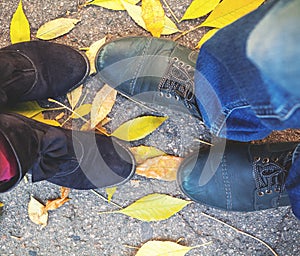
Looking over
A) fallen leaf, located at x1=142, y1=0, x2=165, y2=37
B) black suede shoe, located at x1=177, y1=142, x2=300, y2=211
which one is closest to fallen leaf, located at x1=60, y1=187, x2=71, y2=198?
black suede shoe, located at x1=177, y1=142, x2=300, y2=211

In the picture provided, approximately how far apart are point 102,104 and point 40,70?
0.16 m

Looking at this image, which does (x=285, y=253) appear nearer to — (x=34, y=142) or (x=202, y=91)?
(x=202, y=91)

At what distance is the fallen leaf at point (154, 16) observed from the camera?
37.5 inches

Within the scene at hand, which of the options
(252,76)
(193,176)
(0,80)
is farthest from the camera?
(193,176)

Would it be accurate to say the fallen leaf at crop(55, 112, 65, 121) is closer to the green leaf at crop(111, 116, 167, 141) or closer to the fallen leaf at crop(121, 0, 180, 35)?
the green leaf at crop(111, 116, 167, 141)

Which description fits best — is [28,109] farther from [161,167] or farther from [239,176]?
[239,176]

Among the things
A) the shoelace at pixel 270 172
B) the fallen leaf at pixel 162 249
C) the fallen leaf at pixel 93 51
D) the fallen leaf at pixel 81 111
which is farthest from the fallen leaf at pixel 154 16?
the fallen leaf at pixel 162 249

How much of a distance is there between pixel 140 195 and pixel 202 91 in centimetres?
37

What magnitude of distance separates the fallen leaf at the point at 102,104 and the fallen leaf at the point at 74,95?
0.04 meters

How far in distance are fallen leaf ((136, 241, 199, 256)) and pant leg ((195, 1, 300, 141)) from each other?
0.36 metres

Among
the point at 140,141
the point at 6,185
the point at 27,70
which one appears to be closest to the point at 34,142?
the point at 6,185

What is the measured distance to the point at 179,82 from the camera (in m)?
0.89

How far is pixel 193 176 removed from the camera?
0.93 meters

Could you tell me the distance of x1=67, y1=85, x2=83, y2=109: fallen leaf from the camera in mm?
977
